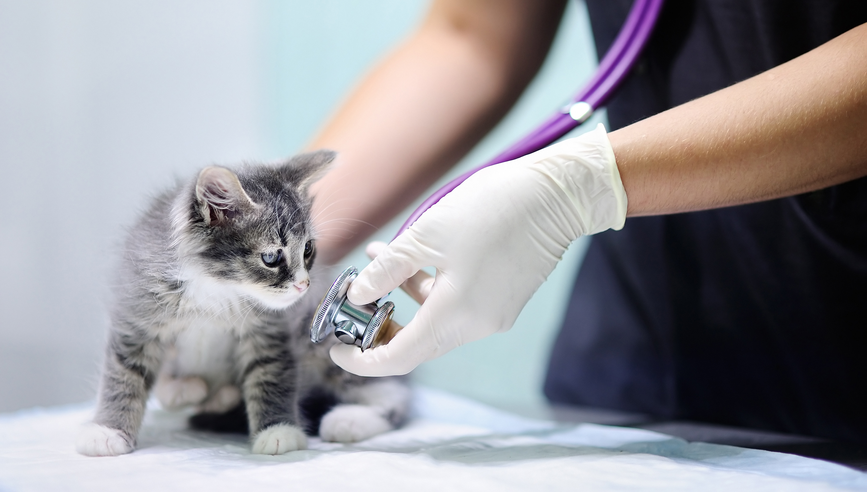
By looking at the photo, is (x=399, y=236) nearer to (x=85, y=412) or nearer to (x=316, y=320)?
(x=316, y=320)

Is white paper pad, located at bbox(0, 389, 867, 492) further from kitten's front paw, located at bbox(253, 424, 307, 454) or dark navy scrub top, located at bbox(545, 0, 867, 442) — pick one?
dark navy scrub top, located at bbox(545, 0, 867, 442)

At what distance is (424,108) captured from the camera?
142 cm

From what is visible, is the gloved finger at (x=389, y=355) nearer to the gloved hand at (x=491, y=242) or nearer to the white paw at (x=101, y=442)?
the gloved hand at (x=491, y=242)

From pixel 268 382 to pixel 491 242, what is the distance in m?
0.52

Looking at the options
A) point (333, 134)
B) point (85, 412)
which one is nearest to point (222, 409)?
point (85, 412)

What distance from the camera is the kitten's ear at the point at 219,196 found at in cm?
96

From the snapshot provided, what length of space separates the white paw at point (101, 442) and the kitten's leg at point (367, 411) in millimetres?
334

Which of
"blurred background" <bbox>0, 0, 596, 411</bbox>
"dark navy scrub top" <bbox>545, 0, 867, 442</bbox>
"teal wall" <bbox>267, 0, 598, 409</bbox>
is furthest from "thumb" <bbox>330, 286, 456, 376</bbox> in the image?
"teal wall" <bbox>267, 0, 598, 409</bbox>

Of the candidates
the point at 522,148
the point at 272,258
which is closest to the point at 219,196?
the point at 272,258

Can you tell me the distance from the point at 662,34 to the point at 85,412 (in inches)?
61.4

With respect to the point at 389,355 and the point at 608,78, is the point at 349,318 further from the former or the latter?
the point at 608,78

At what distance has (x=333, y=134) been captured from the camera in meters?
1.47

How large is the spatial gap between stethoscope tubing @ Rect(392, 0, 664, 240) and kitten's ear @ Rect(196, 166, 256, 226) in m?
0.48

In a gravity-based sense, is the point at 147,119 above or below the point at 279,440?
above
